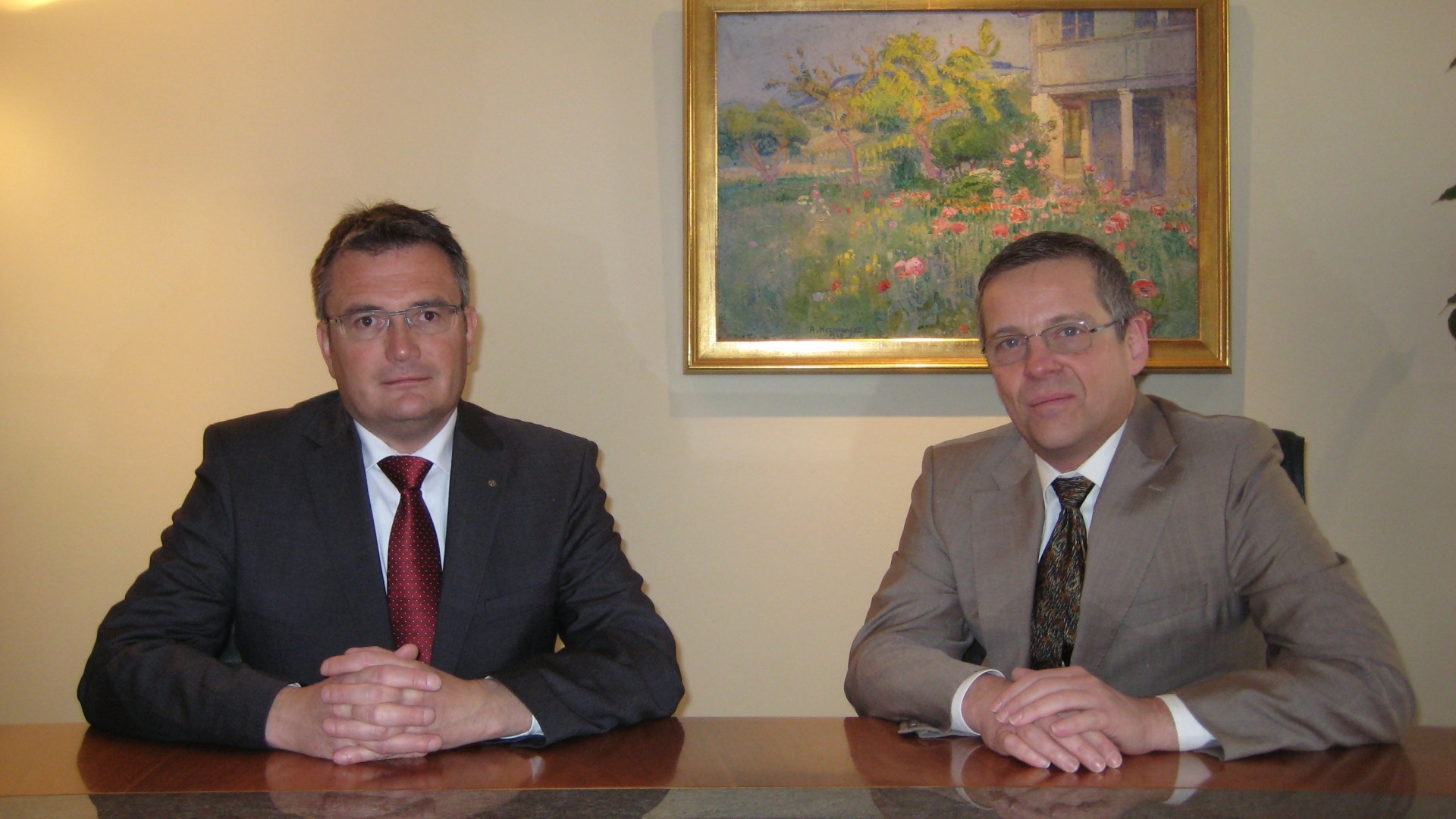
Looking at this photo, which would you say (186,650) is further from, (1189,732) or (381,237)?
(1189,732)

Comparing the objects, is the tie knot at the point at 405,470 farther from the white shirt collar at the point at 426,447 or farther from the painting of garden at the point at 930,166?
the painting of garden at the point at 930,166

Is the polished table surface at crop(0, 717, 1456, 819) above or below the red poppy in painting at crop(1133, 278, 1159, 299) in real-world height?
below

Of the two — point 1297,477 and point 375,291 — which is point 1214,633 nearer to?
point 1297,477

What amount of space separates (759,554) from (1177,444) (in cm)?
139

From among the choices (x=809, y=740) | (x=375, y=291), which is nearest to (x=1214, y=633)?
(x=809, y=740)

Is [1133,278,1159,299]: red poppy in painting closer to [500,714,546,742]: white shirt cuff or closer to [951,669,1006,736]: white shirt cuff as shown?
[951,669,1006,736]: white shirt cuff

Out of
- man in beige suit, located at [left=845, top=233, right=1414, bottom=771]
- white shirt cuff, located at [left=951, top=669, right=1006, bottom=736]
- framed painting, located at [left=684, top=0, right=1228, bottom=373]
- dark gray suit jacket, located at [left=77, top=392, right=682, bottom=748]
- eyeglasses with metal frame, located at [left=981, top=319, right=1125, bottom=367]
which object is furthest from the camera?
framed painting, located at [left=684, top=0, right=1228, bottom=373]

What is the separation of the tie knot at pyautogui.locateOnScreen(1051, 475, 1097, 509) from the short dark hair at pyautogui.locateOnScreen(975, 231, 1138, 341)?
29cm

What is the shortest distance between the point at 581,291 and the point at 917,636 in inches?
60.8

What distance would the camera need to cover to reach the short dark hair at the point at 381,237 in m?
2.10

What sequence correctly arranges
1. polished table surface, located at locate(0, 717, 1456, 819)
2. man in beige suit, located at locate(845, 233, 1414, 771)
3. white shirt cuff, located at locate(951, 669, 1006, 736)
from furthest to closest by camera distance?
white shirt cuff, located at locate(951, 669, 1006, 736), man in beige suit, located at locate(845, 233, 1414, 771), polished table surface, located at locate(0, 717, 1456, 819)

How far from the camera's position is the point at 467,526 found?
2014 mm

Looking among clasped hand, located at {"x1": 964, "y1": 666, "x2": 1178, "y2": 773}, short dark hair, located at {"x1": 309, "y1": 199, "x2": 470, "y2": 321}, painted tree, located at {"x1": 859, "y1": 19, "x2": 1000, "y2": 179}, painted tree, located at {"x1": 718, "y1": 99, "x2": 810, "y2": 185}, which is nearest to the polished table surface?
clasped hand, located at {"x1": 964, "y1": 666, "x2": 1178, "y2": 773}

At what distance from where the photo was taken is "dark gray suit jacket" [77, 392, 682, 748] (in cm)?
Result: 180
